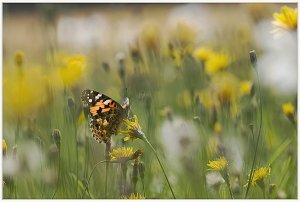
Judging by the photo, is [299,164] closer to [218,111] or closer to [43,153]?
[218,111]

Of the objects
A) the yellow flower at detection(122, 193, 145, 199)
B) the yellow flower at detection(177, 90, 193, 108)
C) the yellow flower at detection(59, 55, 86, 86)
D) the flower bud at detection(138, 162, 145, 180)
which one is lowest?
the yellow flower at detection(122, 193, 145, 199)

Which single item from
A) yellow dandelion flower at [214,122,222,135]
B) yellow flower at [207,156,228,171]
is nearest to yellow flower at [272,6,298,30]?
yellow dandelion flower at [214,122,222,135]

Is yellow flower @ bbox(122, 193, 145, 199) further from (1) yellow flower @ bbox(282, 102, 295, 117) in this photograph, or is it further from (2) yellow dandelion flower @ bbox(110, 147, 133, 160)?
(1) yellow flower @ bbox(282, 102, 295, 117)

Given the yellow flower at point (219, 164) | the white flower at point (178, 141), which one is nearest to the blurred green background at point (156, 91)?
the white flower at point (178, 141)

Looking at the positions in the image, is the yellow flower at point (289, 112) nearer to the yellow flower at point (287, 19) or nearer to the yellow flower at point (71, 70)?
the yellow flower at point (287, 19)

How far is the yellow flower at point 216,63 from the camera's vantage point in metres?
2.70

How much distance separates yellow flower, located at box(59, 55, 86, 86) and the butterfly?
0.86 feet

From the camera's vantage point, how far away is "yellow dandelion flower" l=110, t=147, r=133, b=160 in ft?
6.81

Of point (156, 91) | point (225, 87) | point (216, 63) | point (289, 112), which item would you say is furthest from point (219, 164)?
point (216, 63)

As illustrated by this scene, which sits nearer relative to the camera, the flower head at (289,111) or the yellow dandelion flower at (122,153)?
the yellow dandelion flower at (122,153)

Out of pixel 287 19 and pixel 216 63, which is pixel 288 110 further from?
pixel 216 63

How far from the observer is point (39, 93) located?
2494 millimetres

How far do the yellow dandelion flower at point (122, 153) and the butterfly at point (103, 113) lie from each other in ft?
0.25

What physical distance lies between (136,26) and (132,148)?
34.6 inches
